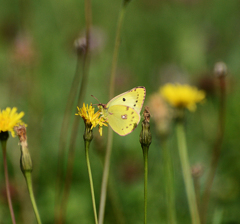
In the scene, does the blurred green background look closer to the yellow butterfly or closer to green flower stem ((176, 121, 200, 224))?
green flower stem ((176, 121, 200, 224))

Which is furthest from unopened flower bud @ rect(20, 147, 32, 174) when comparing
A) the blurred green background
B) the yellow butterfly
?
the blurred green background

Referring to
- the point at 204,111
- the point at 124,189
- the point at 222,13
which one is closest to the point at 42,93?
the point at 124,189

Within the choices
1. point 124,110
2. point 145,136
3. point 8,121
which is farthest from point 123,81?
point 145,136

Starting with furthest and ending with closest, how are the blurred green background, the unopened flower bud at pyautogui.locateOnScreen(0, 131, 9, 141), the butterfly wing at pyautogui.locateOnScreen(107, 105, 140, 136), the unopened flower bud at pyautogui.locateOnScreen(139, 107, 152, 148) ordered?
the blurred green background < the butterfly wing at pyautogui.locateOnScreen(107, 105, 140, 136) < the unopened flower bud at pyautogui.locateOnScreen(0, 131, 9, 141) < the unopened flower bud at pyautogui.locateOnScreen(139, 107, 152, 148)

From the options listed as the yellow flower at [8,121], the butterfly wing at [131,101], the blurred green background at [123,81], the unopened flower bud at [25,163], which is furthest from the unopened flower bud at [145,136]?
the blurred green background at [123,81]

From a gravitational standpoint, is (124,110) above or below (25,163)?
above

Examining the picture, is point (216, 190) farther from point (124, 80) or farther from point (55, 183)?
point (124, 80)

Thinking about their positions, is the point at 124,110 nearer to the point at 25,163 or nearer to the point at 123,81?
the point at 25,163
